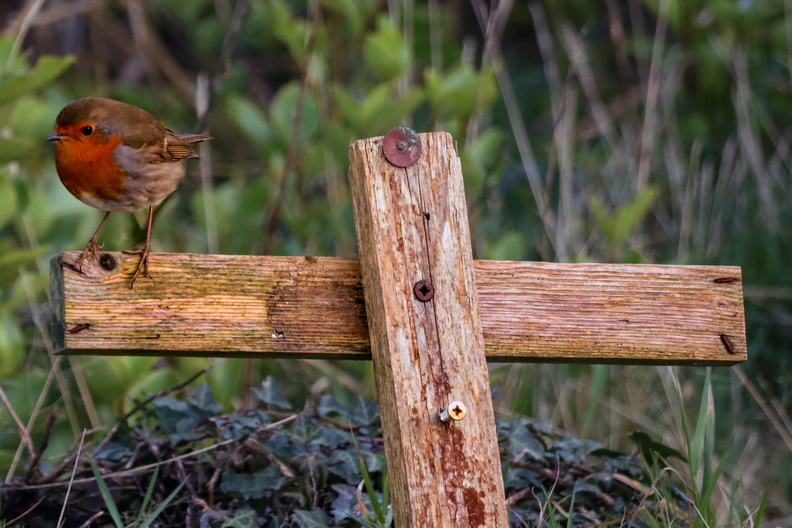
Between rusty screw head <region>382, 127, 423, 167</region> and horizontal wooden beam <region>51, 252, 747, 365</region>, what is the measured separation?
0.21 metres

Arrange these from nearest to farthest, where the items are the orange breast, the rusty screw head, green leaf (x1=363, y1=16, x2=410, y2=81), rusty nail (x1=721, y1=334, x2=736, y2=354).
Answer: the rusty screw head
rusty nail (x1=721, y1=334, x2=736, y2=354)
the orange breast
green leaf (x1=363, y1=16, x2=410, y2=81)

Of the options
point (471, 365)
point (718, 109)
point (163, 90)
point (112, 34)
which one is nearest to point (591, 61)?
point (718, 109)

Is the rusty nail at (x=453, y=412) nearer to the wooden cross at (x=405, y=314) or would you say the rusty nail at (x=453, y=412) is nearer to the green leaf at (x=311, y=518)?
the wooden cross at (x=405, y=314)

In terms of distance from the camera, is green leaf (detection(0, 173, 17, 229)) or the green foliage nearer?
the green foliage

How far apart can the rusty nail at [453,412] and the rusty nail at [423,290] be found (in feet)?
A: 0.61

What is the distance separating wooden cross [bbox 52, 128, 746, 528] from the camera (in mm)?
1603

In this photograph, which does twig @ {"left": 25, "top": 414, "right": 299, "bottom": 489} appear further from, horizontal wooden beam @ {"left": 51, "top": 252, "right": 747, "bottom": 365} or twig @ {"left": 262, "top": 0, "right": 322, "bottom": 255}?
twig @ {"left": 262, "top": 0, "right": 322, "bottom": 255}

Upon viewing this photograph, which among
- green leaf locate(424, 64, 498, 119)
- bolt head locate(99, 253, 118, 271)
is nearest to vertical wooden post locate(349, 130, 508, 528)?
bolt head locate(99, 253, 118, 271)

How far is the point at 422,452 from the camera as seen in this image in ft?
5.26

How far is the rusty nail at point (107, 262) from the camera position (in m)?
1.62

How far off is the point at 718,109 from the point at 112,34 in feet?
11.6

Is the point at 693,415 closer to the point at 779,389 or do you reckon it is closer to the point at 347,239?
the point at 779,389

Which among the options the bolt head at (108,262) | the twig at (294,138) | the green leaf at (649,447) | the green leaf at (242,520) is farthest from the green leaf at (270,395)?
the twig at (294,138)

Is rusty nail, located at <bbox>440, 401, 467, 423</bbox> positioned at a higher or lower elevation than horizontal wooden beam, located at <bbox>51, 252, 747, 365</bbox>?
lower
